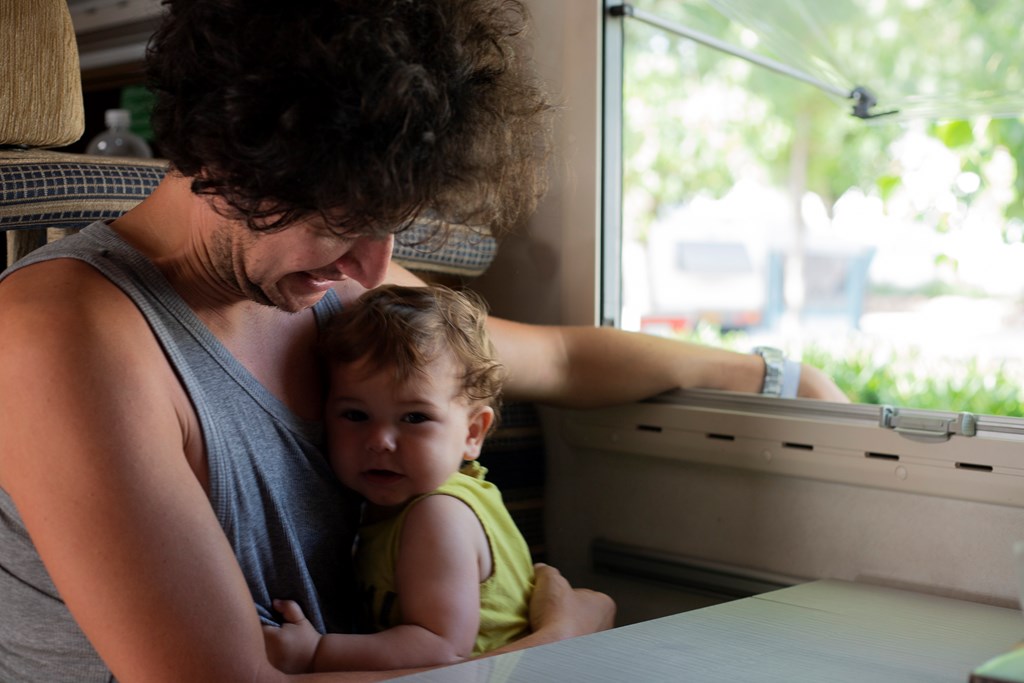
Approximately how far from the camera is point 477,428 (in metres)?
1.44

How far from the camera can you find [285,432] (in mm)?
1267

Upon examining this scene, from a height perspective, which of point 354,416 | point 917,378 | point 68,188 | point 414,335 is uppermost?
point 68,188

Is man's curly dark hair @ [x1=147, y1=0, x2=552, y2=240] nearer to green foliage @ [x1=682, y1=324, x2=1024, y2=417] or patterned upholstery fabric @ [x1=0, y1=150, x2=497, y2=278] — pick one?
patterned upholstery fabric @ [x1=0, y1=150, x2=497, y2=278]

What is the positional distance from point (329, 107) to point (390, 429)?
0.50m

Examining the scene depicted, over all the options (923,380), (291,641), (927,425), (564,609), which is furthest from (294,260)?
(923,380)

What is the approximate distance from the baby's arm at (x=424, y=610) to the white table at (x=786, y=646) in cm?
25

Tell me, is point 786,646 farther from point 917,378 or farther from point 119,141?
point 119,141

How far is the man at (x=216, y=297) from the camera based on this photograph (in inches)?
36.7

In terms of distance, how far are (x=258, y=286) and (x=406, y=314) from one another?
0.80ft

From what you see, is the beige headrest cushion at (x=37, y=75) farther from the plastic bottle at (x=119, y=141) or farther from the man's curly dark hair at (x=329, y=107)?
the plastic bottle at (x=119, y=141)

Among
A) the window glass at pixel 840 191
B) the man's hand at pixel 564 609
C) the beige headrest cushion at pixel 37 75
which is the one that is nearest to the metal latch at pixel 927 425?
the man's hand at pixel 564 609

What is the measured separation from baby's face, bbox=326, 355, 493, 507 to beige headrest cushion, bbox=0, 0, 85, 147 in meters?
0.54

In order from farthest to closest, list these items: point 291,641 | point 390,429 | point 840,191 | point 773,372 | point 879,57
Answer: point 840,191, point 879,57, point 773,372, point 390,429, point 291,641

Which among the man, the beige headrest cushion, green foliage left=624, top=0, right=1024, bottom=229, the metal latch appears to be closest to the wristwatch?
the metal latch
